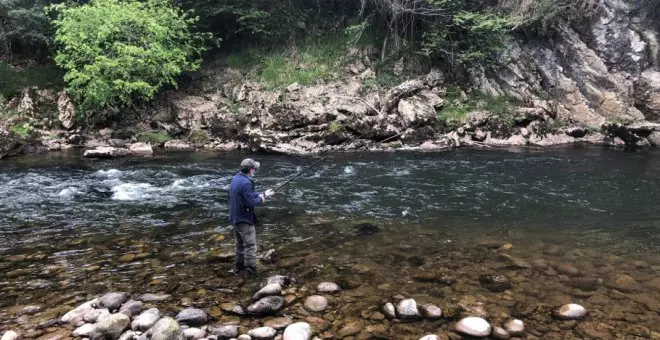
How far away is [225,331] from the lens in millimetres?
5641

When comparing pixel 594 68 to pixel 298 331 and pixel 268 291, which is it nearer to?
pixel 268 291

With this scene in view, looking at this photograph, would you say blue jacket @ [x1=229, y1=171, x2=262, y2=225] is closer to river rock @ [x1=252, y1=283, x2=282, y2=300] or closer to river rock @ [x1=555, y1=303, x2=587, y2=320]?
river rock @ [x1=252, y1=283, x2=282, y2=300]

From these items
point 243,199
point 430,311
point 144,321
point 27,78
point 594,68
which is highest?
point 594,68

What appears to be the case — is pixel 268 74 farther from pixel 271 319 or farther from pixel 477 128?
pixel 271 319

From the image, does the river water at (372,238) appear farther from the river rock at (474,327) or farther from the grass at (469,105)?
the grass at (469,105)

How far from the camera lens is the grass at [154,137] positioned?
22203 millimetres

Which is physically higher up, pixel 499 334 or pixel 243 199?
pixel 243 199

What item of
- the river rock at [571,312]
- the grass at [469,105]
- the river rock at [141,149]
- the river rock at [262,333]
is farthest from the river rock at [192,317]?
the grass at [469,105]

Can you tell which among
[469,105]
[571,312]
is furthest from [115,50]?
[571,312]

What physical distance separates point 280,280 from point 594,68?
76.6 ft

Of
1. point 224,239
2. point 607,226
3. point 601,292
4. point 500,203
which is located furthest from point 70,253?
point 607,226

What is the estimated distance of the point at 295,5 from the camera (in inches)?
1134

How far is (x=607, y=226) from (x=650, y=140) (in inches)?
510

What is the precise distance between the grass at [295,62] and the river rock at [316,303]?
19.8 metres
